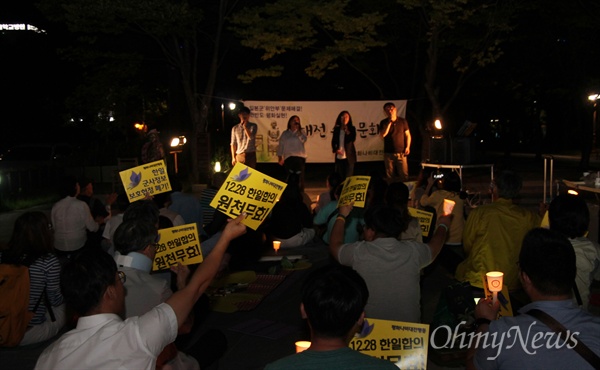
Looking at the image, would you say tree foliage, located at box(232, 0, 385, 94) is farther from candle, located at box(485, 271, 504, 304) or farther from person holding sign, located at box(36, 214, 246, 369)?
person holding sign, located at box(36, 214, 246, 369)

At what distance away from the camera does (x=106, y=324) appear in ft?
11.0

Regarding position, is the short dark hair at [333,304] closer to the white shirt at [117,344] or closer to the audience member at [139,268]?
the white shirt at [117,344]

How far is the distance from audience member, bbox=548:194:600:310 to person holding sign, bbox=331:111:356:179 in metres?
11.6

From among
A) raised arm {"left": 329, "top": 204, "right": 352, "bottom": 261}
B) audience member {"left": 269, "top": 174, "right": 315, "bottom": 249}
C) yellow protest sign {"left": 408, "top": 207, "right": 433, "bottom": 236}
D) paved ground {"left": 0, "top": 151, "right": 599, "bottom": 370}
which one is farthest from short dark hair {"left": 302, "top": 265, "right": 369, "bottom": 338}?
audience member {"left": 269, "top": 174, "right": 315, "bottom": 249}

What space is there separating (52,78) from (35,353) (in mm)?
24253

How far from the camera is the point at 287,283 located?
967 centimetres

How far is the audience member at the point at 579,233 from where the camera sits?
16.4ft

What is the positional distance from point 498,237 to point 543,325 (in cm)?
305

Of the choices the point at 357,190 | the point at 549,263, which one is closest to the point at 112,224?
the point at 357,190

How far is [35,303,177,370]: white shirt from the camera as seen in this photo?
3209 mm

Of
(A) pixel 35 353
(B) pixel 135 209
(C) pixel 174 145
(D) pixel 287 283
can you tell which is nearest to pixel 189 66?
(C) pixel 174 145

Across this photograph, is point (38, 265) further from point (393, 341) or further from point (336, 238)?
point (393, 341)

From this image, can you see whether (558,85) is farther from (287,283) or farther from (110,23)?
(287,283)

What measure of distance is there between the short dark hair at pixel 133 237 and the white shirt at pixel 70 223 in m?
4.84
